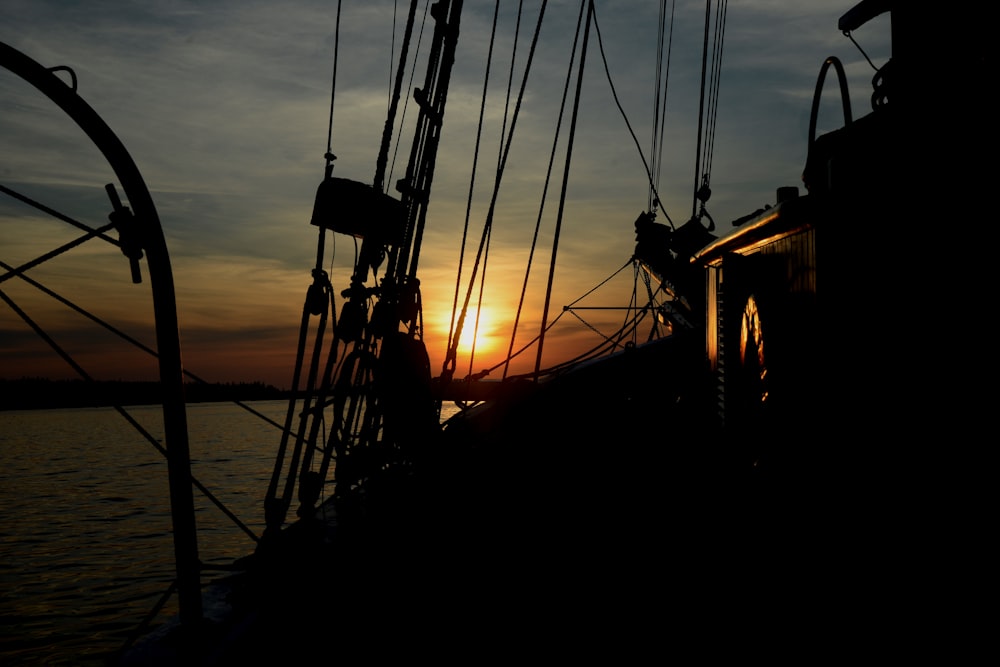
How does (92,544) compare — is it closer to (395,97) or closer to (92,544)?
(92,544)

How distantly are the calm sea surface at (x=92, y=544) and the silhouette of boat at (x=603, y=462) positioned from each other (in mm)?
8473

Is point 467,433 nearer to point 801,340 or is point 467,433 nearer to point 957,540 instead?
point 801,340

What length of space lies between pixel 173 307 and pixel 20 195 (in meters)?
1.19

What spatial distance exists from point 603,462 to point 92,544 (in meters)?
18.7

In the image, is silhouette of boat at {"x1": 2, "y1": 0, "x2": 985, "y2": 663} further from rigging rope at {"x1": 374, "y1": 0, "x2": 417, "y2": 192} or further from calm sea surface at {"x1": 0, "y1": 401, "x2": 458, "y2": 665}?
calm sea surface at {"x1": 0, "y1": 401, "x2": 458, "y2": 665}

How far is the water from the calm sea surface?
0.09 ft

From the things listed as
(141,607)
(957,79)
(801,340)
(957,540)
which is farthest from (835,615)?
(141,607)

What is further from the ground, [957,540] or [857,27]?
[857,27]

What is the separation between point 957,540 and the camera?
4.42m

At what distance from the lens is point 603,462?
39.5ft

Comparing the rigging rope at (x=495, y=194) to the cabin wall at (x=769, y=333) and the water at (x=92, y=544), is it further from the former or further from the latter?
the water at (x=92, y=544)

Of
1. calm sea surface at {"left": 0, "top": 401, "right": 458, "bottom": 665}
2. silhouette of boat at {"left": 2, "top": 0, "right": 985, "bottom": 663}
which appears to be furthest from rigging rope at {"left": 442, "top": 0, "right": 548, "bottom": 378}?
calm sea surface at {"left": 0, "top": 401, "right": 458, "bottom": 665}

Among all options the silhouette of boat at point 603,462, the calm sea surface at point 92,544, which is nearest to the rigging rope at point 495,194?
the silhouette of boat at point 603,462

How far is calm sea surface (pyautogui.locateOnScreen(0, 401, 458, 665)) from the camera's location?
49.8 ft
